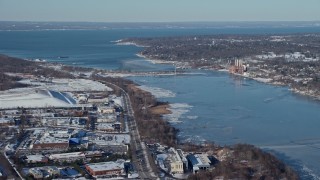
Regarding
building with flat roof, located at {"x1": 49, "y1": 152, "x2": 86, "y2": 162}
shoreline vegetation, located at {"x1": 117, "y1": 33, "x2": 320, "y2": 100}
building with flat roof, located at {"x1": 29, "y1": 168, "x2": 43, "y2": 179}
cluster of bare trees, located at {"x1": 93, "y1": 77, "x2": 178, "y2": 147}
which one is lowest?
shoreline vegetation, located at {"x1": 117, "y1": 33, "x2": 320, "y2": 100}

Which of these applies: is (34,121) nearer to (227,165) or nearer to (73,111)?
(73,111)

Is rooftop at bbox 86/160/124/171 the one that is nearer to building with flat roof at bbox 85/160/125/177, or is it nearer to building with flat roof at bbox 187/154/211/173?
building with flat roof at bbox 85/160/125/177

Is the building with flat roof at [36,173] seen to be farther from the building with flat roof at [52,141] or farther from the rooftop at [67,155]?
the building with flat roof at [52,141]

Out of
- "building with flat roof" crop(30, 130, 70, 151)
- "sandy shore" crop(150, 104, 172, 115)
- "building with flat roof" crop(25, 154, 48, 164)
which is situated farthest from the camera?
"sandy shore" crop(150, 104, 172, 115)

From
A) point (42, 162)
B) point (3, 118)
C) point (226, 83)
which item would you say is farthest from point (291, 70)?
point (42, 162)

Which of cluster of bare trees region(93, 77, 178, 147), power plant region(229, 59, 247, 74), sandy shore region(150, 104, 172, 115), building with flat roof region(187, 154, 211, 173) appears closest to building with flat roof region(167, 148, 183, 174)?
building with flat roof region(187, 154, 211, 173)

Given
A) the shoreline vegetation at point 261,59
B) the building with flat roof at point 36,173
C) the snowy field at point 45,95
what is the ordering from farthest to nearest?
the shoreline vegetation at point 261,59 < the snowy field at point 45,95 < the building with flat roof at point 36,173

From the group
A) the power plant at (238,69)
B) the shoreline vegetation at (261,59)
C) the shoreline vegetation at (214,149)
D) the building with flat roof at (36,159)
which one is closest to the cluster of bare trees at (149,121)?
the shoreline vegetation at (214,149)

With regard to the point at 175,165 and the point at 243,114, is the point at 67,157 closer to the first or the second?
the point at 175,165
